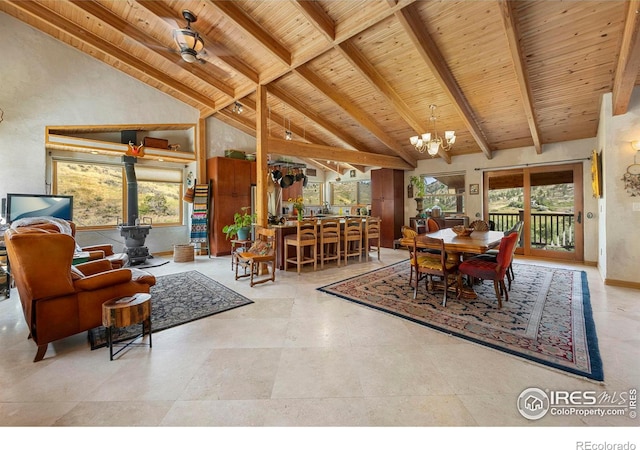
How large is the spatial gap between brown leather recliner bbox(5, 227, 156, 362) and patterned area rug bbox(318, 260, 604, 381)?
258 cm

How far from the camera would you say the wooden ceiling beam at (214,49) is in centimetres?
366

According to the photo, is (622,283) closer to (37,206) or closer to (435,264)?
(435,264)

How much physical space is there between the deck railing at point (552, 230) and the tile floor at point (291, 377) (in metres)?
3.90

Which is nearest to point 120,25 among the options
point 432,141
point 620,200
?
point 432,141

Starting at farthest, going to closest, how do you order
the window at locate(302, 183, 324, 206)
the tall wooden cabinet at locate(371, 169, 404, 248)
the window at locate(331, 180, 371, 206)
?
the window at locate(302, 183, 324, 206) → the window at locate(331, 180, 371, 206) → the tall wooden cabinet at locate(371, 169, 404, 248)

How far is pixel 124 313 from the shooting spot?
2.13 metres

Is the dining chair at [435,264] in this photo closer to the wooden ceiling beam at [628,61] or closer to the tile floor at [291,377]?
the tile floor at [291,377]

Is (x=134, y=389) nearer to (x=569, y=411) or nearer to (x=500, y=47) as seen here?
(x=569, y=411)

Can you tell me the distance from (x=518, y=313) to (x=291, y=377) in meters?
2.61

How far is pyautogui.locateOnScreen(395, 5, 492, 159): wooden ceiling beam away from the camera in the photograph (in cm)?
319

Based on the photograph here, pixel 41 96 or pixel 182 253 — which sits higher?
pixel 41 96

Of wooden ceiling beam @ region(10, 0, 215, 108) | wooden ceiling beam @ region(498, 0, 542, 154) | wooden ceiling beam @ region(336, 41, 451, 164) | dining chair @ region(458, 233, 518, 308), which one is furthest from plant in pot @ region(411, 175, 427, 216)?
wooden ceiling beam @ region(10, 0, 215, 108)

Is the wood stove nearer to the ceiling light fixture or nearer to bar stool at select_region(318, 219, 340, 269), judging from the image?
the ceiling light fixture
